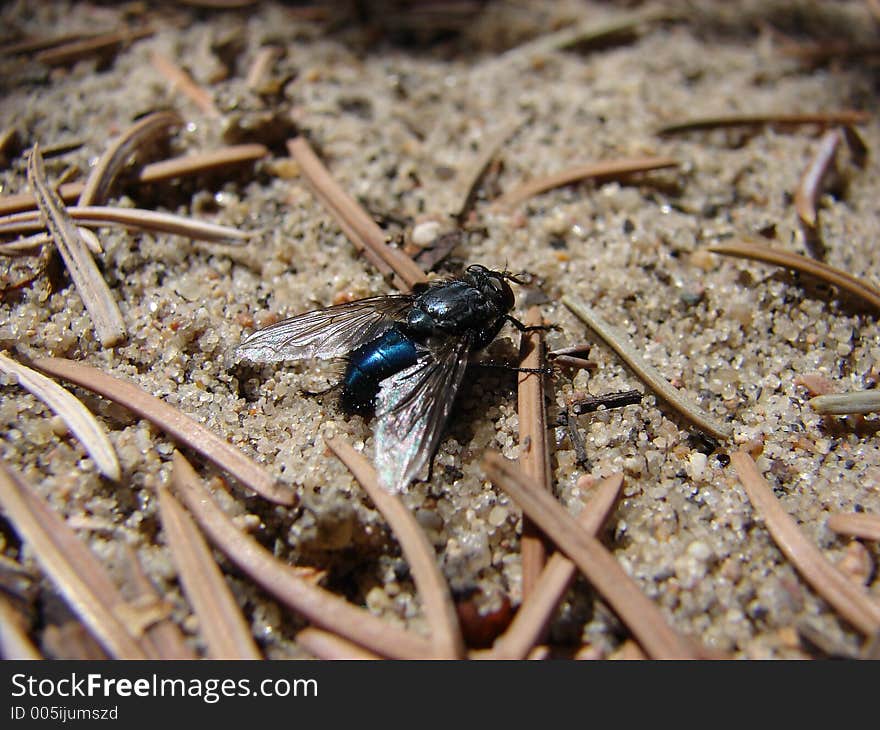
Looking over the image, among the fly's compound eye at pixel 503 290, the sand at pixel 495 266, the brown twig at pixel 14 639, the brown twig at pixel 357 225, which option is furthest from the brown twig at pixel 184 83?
the brown twig at pixel 14 639

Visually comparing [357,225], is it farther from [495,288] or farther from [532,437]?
[532,437]

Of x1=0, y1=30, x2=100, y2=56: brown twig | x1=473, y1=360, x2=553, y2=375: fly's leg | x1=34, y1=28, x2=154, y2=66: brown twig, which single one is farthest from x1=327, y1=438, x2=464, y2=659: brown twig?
x1=0, y1=30, x2=100, y2=56: brown twig

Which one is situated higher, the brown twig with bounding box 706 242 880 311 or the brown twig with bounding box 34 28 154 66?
the brown twig with bounding box 34 28 154 66

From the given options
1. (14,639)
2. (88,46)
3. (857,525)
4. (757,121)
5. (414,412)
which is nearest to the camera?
(14,639)

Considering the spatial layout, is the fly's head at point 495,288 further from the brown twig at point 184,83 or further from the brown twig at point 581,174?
the brown twig at point 184,83

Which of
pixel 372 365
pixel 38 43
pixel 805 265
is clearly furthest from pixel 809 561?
pixel 38 43

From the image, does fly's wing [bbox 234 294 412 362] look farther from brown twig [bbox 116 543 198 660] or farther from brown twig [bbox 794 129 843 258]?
brown twig [bbox 794 129 843 258]
